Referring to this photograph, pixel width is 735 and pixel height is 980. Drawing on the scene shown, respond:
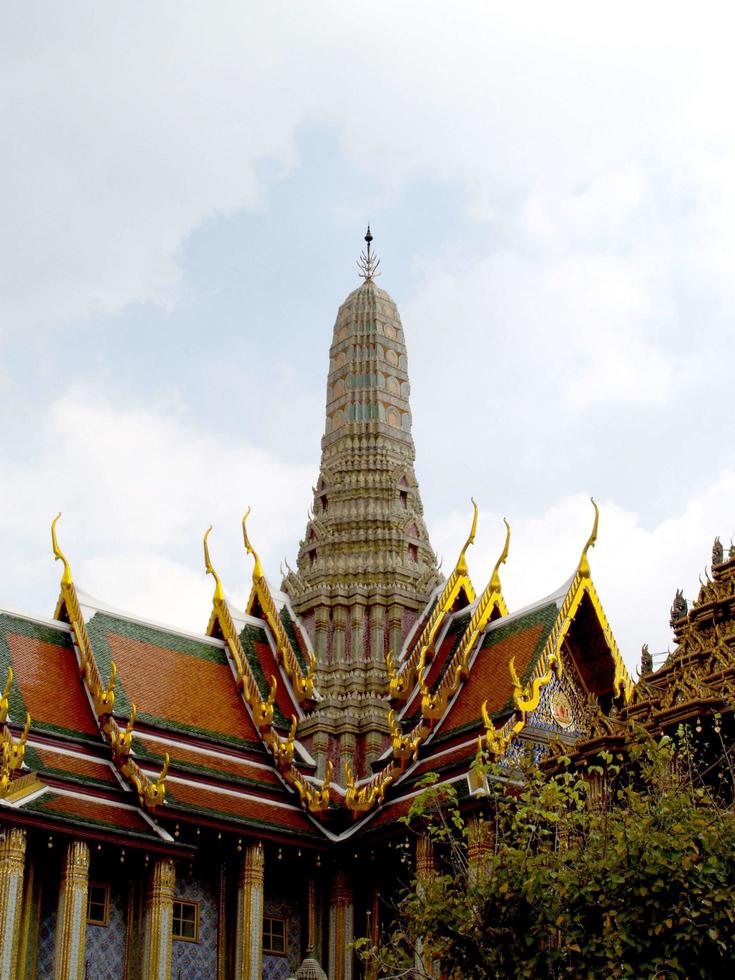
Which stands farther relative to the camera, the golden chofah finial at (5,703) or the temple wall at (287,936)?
the temple wall at (287,936)

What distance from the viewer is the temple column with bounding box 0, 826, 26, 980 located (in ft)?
63.3

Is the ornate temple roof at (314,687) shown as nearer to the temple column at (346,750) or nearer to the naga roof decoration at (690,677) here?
the temple column at (346,750)

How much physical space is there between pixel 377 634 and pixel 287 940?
525 cm

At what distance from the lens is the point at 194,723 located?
23859mm

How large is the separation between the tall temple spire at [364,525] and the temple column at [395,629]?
0.07 feet

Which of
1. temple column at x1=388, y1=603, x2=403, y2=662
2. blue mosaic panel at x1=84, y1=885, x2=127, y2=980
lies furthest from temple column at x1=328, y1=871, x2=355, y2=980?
temple column at x1=388, y1=603, x2=403, y2=662

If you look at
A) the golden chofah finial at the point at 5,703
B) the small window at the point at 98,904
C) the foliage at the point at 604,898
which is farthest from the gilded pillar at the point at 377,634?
the foliage at the point at 604,898

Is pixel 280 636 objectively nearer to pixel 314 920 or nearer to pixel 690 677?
pixel 314 920

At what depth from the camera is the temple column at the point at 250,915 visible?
70.5 feet

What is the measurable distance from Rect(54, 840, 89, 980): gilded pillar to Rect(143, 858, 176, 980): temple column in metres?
0.86

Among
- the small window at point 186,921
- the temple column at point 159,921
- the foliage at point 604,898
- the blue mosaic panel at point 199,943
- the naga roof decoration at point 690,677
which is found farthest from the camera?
→ the small window at point 186,921

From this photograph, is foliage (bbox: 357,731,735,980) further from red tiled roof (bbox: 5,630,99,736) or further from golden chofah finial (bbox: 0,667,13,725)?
red tiled roof (bbox: 5,630,99,736)

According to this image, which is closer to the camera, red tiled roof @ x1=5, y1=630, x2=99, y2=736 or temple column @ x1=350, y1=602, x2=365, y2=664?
red tiled roof @ x1=5, y1=630, x2=99, y2=736

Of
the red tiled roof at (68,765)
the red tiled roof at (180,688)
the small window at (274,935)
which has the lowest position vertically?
the small window at (274,935)
